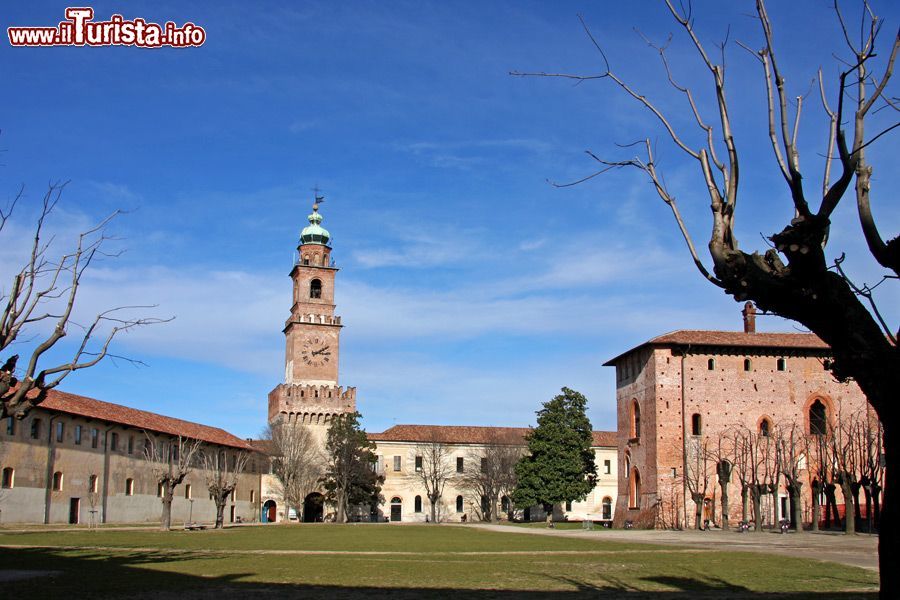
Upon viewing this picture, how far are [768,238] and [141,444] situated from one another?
5634cm

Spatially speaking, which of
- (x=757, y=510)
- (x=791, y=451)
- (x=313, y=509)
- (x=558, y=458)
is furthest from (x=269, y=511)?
(x=791, y=451)

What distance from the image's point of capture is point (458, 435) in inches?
3408

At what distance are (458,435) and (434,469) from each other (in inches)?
194

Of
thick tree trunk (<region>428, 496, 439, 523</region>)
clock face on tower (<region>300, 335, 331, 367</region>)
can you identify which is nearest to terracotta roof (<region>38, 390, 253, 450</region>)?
clock face on tower (<region>300, 335, 331, 367</region>)

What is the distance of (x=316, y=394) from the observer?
80.9m

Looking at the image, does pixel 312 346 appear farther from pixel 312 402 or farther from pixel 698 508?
pixel 698 508

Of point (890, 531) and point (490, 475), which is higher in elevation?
point (890, 531)

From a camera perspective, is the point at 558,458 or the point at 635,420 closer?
the point at 635,420

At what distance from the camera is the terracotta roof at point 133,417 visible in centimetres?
5031

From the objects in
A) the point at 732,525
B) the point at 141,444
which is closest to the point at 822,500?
the point at 732,525

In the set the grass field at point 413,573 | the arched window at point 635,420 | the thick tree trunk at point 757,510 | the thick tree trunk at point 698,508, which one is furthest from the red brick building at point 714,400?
the grass field at point 413,573

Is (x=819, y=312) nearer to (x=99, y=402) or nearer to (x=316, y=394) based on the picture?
(x=99, y=402)

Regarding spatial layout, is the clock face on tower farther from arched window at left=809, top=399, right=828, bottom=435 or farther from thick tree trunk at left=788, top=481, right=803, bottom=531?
thick tree trunk at left=788, top=481, right=803, bottom=531

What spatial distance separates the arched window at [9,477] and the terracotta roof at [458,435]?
4184cm
